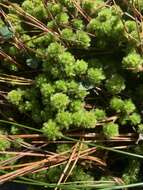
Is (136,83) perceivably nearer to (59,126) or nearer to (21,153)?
(59,126)

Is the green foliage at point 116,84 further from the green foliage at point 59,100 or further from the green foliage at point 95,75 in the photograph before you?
the green foliage at point 59,100

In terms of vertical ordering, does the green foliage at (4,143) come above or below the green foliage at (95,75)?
below

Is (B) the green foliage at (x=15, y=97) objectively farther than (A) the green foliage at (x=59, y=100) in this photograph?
Yes

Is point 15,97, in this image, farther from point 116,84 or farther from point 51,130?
point 116,84

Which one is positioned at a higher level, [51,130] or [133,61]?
[133,61]

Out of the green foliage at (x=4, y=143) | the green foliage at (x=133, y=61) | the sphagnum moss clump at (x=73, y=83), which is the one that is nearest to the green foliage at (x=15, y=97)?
the sphagnum moss clump at (x=73, y=83)

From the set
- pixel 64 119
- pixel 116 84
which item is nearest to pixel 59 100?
pixel 64 119

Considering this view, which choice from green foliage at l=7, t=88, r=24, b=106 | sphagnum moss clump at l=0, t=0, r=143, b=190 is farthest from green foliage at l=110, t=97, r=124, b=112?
green foliage at l=7, t=88, r=24, b=106

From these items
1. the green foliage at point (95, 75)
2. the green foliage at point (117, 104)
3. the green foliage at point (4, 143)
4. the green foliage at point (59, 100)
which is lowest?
the green foliage at point (4, 143)
